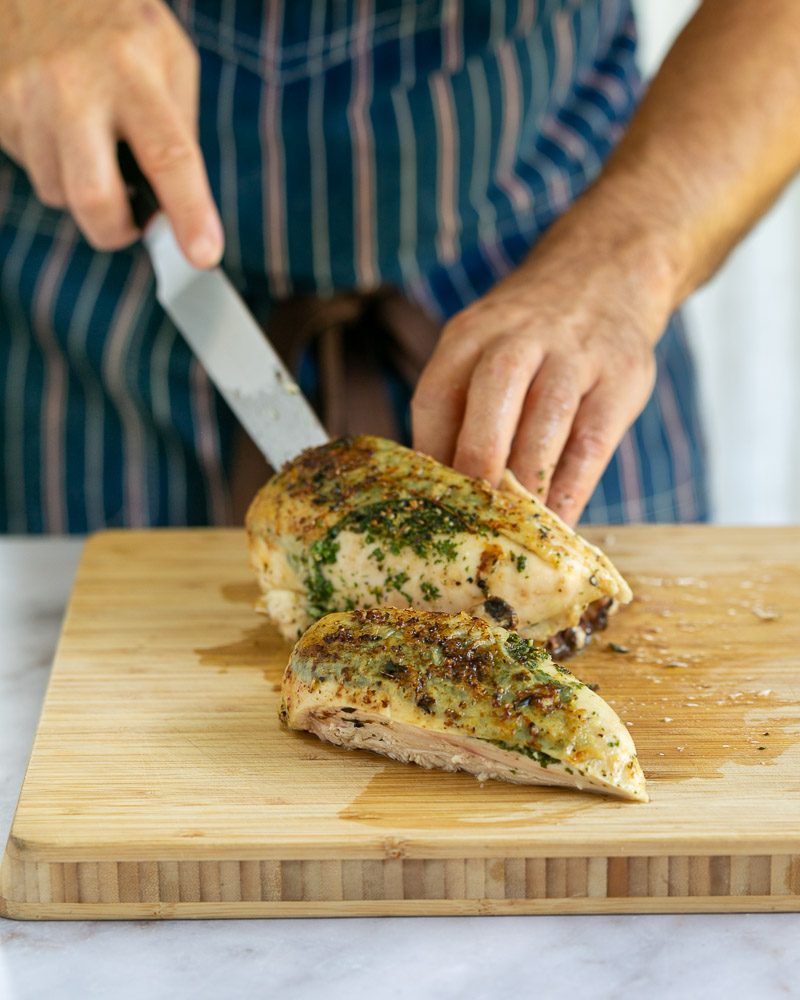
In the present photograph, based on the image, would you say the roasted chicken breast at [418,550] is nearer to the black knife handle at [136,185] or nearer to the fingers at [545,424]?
the fingers at [545,424]

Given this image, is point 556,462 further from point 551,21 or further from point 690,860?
point 551,21

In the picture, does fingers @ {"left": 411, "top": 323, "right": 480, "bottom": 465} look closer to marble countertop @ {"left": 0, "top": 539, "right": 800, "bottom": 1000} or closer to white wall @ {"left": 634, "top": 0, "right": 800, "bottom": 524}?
marble countertop @ {"left": 0, "top": 539, "right": 800, "bottom": 1000}

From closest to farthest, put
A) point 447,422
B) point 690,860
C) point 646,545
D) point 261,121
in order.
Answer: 1. point 690,860
2. point 447,422
3. point 646,545
4. point 261,121

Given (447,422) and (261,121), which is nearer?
(447,422)

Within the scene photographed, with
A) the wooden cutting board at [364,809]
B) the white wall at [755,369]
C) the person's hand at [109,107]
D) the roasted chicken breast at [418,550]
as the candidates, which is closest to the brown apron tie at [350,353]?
the person's hand at [109,107]

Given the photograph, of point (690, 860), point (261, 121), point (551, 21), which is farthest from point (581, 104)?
point (690, 860)

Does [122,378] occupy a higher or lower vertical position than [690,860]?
higher
